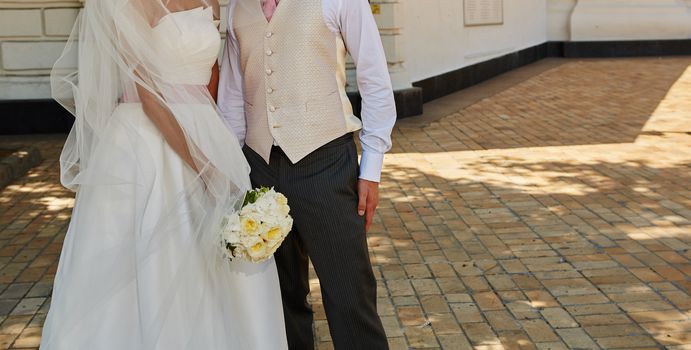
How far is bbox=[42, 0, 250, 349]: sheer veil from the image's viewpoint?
370 centimetres

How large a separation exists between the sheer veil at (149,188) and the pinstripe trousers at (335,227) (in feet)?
0.53

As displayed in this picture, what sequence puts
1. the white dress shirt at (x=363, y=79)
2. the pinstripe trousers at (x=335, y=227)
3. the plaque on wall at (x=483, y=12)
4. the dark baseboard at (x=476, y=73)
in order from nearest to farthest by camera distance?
1. the white dress shirt at (x=363, y=79)
2. the pinstripe trousers at (x=335, y=227)
3. the dark baseboard at (x=476, y=73)
4. the plaque on wall at (x=483, y=12)

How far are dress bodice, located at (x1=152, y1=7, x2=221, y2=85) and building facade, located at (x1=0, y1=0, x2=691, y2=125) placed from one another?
8158 millimetres

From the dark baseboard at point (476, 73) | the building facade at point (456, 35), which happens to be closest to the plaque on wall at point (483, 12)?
the building facade at point (456, 35)

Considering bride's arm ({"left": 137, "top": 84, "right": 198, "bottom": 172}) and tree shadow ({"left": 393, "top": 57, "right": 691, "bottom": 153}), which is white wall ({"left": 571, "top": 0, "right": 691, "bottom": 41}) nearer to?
tree shadow ({"left": 393, "top": 57, "right": 691, "bottom": 153})

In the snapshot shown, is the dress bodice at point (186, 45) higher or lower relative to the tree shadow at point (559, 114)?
higher

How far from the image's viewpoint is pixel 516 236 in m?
7.10

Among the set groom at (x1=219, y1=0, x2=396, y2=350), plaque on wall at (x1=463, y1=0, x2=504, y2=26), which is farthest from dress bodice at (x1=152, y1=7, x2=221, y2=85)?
plaque on wall at (x1=463, y1=0, x2=504, y2=26)

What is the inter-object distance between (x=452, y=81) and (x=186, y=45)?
12218mm

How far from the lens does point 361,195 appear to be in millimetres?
3846

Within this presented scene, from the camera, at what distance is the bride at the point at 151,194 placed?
3.71m

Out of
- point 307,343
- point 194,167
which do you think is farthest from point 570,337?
point 194,167

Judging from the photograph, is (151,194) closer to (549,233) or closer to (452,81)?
(549,233)

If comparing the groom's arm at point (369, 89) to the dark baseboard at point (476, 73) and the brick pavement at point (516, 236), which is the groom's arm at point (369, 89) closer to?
the brick pavement at point (516, 236)
